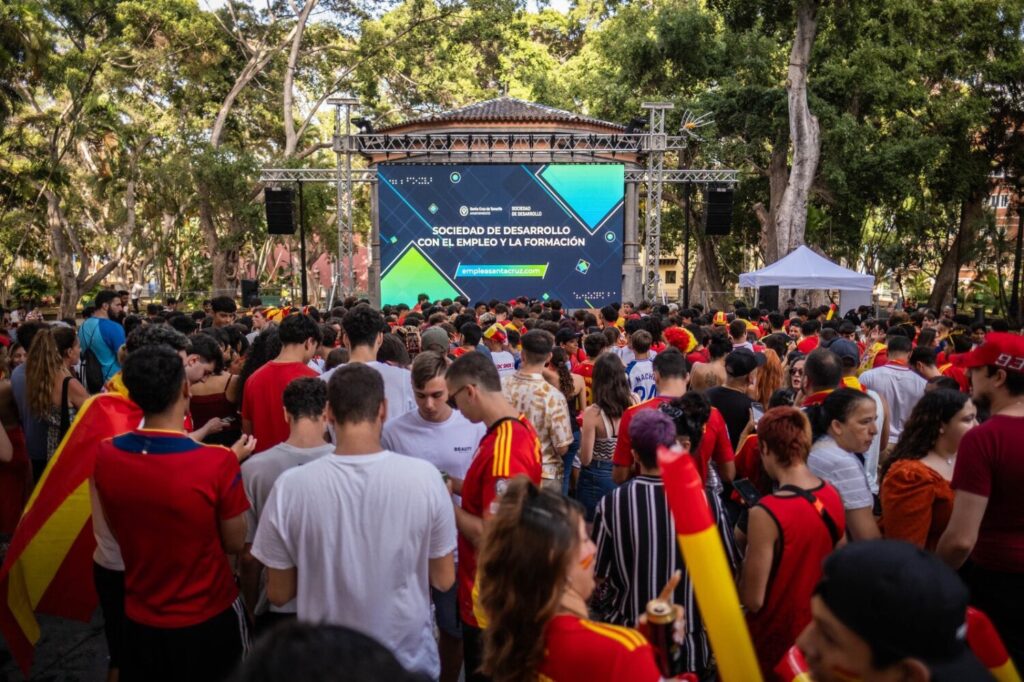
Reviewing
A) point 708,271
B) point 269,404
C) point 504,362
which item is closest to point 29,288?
point 708,271

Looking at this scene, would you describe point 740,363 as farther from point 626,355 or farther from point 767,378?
point 626,355

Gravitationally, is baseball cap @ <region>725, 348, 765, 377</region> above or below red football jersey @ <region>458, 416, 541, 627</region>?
above

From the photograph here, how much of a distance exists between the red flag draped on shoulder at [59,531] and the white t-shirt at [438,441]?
4.18 feet

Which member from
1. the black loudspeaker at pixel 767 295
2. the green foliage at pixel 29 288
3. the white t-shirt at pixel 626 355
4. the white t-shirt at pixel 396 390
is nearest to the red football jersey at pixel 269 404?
the white t-shirt at pixel 396 390

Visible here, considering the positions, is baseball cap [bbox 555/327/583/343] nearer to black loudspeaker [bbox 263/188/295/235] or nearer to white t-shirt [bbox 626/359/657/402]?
white t-shirt [bbox 626/359/657/402]

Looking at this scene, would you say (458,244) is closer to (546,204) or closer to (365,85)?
(546,204)

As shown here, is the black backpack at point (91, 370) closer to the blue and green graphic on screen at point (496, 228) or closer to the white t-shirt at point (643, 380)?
the white t-shirt at point (643, 380)

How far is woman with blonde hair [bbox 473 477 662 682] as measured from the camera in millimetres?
1811

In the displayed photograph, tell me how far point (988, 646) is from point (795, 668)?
43 centimetres

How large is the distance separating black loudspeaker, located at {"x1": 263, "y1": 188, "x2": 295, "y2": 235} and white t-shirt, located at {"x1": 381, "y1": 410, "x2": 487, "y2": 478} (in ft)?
56.8

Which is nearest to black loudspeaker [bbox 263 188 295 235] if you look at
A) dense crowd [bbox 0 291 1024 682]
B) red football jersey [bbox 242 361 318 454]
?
red football jersey [bbox 242 361 318 454]

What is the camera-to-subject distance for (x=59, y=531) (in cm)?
386

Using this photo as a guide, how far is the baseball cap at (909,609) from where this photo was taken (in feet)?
4.80

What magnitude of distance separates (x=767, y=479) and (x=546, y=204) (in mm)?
16084
